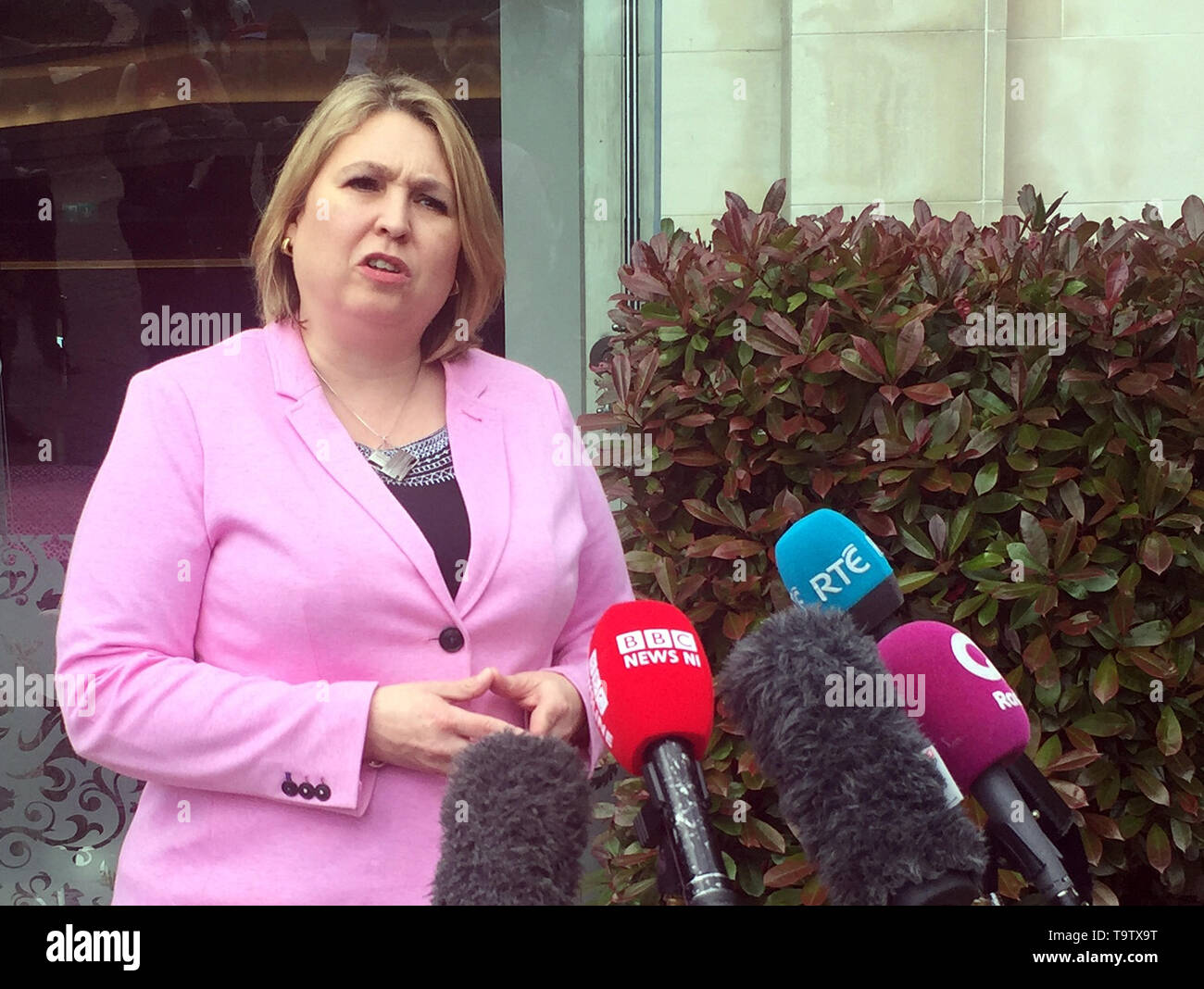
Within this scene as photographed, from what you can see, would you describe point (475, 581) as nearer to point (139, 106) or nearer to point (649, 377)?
point (649, 377)

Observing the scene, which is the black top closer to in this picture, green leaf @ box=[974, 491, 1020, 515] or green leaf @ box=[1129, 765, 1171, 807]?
green leaf @ box=[974, 491, 1020, 515]

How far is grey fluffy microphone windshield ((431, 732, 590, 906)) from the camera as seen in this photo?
130 centimetres

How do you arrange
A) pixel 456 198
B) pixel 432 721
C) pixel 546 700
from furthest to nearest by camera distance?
1. pixel 456 198
2. pixel 546 700
3. pixel 432 721

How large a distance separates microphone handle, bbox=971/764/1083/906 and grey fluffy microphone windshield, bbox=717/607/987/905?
44 mm

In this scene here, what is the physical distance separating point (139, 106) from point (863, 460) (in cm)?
189

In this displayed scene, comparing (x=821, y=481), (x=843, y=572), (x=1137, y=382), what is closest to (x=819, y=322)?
(x=821, y=481)

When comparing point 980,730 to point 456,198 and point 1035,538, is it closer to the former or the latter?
point 456,198

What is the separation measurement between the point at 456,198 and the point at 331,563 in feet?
1.87

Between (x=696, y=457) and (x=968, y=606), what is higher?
(x=696, y=457)

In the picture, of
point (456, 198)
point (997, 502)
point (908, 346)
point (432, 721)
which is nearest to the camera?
point (432, 721)

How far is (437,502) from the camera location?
1811mm

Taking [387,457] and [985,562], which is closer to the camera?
[387,457]

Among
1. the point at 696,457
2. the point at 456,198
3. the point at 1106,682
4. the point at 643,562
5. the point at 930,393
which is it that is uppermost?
the point at 456,198

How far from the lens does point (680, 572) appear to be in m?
2.77
